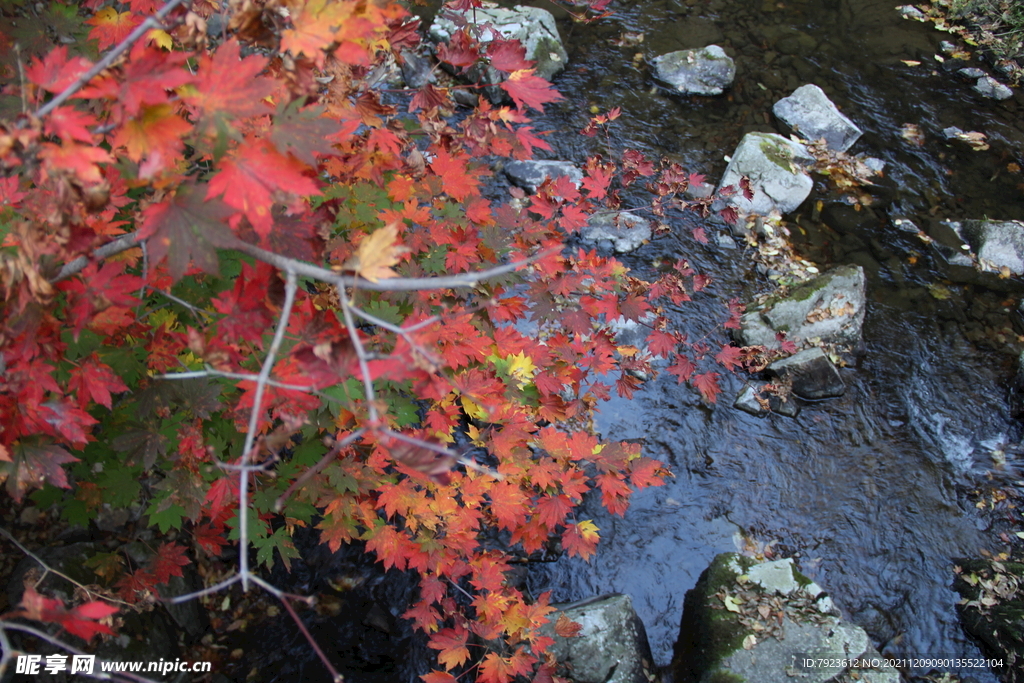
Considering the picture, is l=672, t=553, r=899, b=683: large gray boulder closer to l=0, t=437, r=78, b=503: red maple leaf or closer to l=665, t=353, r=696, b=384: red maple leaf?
l=665, t=353, r=696, b=384: red maple leaf

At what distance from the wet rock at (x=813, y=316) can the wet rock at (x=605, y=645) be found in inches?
108

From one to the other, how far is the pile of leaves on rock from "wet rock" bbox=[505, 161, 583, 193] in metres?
2.48

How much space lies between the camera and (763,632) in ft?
11.5

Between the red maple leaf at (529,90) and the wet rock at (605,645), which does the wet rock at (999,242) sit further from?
the red maple leaf at (529,90)

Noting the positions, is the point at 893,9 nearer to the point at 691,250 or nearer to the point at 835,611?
the point at 691,250

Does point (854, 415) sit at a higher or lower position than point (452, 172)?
lower

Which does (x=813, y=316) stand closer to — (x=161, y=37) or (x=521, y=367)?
(x=521, y=367)

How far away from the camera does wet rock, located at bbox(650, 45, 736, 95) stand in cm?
726

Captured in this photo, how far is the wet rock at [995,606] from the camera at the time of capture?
353 centimetres

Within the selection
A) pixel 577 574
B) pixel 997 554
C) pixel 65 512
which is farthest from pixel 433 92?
pixel 997 554

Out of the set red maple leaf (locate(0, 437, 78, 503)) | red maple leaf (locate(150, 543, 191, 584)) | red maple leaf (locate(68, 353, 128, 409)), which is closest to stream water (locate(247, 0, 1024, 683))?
red maple leaf (locate(150, 543, 191, 584))

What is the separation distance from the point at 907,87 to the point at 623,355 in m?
5.97

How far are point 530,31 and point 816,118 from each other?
364 centimetres

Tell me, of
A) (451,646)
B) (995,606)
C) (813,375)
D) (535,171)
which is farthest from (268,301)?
(535,171)
